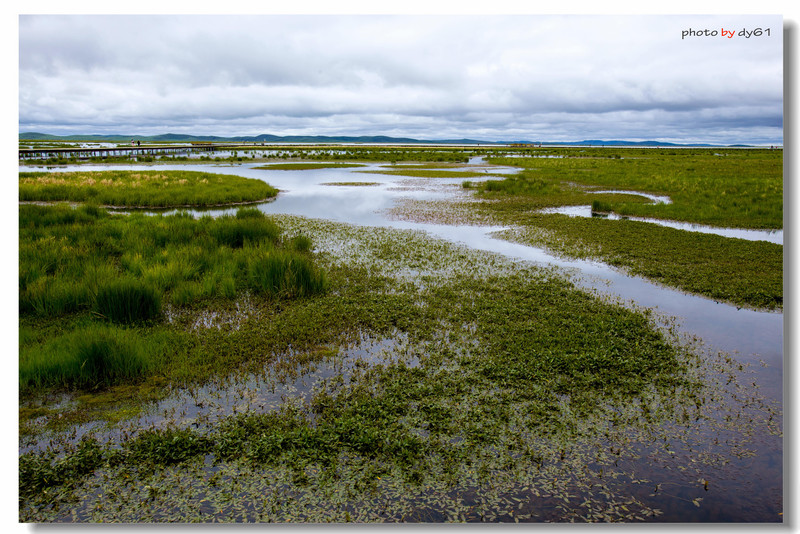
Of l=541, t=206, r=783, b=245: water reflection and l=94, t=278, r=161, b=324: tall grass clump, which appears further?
l=541, t=206, r=783, b=245: water reflection

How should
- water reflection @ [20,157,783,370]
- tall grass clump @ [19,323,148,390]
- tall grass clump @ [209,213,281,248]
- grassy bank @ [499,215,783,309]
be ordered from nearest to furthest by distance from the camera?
1. tall grass clump @ [19,323,148,390]
2. water reflection @ [20,157,783,370]
3. grassy bank @ [499,215,783,309]
4. tall grass clump @ [209,213,281,248]

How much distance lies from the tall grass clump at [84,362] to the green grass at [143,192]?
20602mm

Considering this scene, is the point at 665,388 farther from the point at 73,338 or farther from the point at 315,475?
the point at 73,338

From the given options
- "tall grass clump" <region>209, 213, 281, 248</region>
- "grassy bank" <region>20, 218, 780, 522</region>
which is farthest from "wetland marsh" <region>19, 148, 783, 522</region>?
"tall grass clump" <region>209, 213, 281, 248</region>

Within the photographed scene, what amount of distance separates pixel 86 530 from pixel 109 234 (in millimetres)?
12916

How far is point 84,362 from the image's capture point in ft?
22.7

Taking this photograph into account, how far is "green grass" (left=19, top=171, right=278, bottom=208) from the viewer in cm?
2594

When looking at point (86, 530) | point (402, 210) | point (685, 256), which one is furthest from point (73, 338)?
point (402, 210)

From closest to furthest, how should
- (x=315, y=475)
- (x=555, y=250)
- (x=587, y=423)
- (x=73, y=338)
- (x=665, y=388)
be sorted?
(x=315, y=475) → (x=587, y=423) → (x=665, y=388) → (x=73, y=338) → (x=555, y=250)

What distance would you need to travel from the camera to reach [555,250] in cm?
1628

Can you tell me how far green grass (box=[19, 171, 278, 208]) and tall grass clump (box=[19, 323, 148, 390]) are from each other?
2060 cm

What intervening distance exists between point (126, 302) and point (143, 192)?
829 inches

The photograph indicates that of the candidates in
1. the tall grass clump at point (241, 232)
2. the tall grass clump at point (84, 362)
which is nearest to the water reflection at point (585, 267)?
the tall grass clump at point (241, 232)

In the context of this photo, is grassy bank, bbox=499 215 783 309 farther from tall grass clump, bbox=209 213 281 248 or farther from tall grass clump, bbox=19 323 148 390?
tall grass clump, bbox=19 323 148 390
